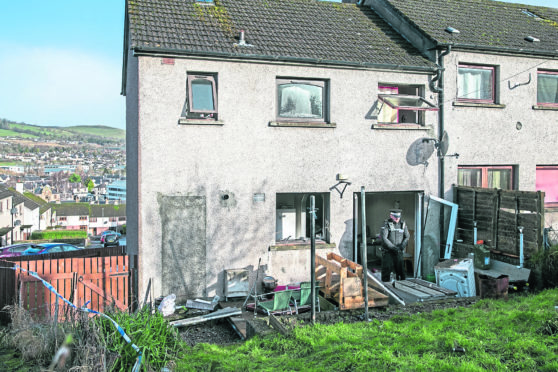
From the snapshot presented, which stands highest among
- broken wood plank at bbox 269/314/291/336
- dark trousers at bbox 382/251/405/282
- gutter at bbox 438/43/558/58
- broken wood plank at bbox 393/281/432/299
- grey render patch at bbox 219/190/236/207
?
gutter at bbox 438/43/558/58

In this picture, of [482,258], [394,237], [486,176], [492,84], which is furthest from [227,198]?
[492,84]

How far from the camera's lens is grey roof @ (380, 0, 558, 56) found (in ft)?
45.0

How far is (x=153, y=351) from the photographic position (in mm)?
6473

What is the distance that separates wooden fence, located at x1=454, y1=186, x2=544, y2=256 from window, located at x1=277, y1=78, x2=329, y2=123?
440cm

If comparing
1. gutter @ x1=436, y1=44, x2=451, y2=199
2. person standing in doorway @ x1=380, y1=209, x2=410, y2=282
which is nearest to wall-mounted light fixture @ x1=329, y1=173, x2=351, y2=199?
person standing in doorway @ x1=380, y1=209, x2=410, y2=282

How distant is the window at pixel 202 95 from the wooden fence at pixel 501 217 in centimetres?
698

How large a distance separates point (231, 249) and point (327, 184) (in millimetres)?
2961

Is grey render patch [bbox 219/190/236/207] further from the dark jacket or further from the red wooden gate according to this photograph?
the dark jacket

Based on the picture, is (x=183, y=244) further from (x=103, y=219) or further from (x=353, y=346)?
(x=103, y=219)

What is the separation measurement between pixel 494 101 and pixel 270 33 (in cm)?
672

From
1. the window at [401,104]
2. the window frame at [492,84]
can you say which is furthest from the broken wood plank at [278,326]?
the window frame at [492,84]

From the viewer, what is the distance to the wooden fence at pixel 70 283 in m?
10.1

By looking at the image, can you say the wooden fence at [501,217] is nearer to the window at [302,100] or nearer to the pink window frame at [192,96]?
the window at [302,100]

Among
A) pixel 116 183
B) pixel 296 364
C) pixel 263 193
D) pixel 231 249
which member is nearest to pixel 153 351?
pixel 296 364
